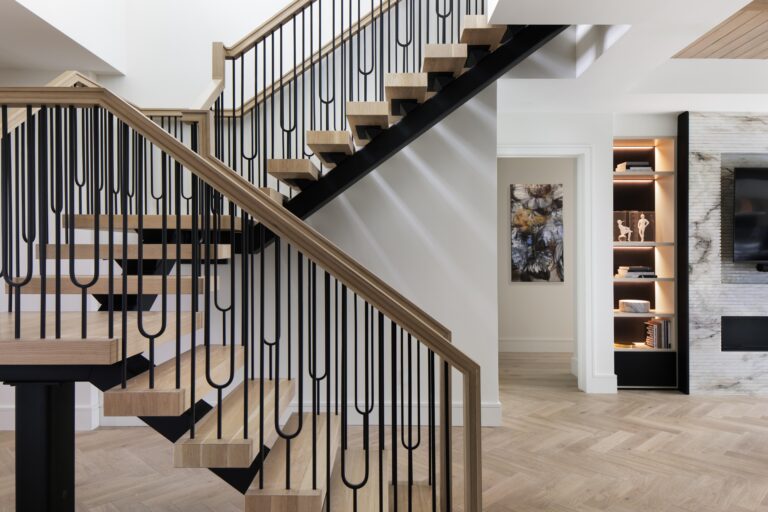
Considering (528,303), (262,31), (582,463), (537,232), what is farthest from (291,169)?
(528,303)

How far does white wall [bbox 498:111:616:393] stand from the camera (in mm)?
5461

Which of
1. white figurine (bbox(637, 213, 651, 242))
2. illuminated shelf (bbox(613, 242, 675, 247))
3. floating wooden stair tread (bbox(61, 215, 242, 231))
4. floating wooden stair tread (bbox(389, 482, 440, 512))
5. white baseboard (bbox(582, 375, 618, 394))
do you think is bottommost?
white baseboard (bbox(582, 375, 618, 394))

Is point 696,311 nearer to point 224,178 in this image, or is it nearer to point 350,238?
point 350,238

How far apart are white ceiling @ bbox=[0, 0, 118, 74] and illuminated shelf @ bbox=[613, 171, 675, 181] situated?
4.77 m

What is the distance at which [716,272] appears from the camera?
5.43 meters

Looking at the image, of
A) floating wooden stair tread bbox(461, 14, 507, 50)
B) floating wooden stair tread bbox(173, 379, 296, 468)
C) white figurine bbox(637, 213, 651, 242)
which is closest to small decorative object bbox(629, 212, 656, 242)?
white figurine bbox(637, 213, 651, 242)

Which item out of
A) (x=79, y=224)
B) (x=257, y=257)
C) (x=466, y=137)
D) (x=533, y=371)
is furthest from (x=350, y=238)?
(x=533, y=371)

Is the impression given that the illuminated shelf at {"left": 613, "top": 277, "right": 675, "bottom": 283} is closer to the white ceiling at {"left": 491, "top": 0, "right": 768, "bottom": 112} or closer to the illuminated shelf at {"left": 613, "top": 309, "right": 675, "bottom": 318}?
the illuminated shelf at {"left": 613, "top": 309, "right": 675, "bottom": 318}

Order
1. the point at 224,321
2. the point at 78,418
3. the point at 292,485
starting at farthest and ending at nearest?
the point at 78,418 → the point at 224,321 → the point at 292,485

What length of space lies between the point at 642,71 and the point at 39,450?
4.36m

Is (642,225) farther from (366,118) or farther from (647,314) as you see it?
(366,118)

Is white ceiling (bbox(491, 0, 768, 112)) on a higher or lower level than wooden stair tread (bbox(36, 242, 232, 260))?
higher

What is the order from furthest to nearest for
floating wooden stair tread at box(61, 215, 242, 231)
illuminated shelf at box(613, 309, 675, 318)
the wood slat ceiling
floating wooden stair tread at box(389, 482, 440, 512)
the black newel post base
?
illuminated shelf at box(613, 309, 675, 318), the wood slat ceiling, floating wooden stair tread at box(61, 215, 242, 231), floating wooden stair tread at box(389, 482, 440, 512), the black newel post base

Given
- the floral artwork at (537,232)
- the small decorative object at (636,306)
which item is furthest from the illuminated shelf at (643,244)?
the floral artwork at (537,232)
